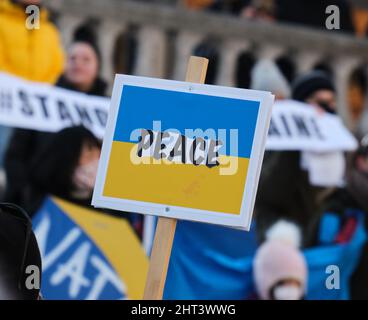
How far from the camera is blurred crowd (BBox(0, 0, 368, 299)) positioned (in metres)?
7.89

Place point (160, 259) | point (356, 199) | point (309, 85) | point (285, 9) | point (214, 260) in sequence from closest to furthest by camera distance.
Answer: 1. point (160, 259)
2. point (214, 260)
3. point (356, 199)
4. point (309, 85)
5. point (285, 9)

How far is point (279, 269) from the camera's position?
8094 mm

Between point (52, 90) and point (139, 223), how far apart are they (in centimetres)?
94

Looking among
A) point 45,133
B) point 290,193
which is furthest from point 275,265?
point 45,133

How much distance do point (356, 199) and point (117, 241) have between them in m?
1.81

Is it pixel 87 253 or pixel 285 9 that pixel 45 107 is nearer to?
pixel 87 253

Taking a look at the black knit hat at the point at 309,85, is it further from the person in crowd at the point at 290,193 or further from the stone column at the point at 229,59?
the stone column at the point at 229,59

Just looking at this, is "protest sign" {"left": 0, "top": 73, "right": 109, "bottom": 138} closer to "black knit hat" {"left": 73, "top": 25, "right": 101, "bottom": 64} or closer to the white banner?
the white banner

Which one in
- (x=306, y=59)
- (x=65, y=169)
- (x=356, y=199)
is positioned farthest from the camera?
(x=306, y=59)

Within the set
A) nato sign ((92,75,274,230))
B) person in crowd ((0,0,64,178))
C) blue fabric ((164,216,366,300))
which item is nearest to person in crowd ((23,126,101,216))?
person in crowd ((0,0,64,178))

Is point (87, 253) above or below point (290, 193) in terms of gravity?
below

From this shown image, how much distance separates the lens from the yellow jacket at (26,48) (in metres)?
8.02

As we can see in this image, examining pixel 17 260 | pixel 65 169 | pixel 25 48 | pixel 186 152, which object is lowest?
pixel 17 260

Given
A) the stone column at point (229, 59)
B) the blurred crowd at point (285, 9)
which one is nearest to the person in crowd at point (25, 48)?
the stone column at point (229, 59)
